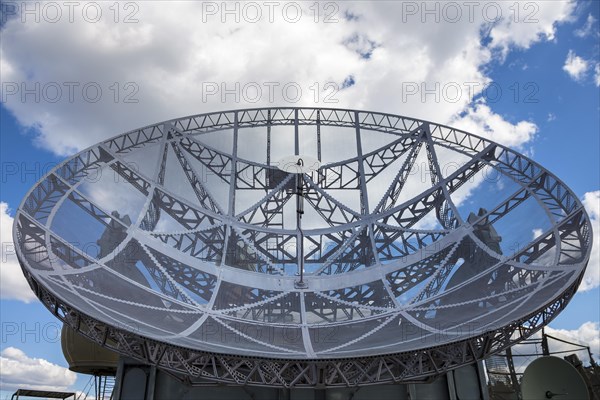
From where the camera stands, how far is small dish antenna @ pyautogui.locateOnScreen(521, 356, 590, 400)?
26.6 meters

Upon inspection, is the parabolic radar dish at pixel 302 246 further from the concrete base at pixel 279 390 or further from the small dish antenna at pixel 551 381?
the small dish antenna at pixel 551 381

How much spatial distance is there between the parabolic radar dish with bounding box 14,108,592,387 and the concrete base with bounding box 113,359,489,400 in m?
4.10

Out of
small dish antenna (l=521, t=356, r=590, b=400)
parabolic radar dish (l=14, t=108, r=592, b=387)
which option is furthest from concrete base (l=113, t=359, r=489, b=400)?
parabolic radar dish (l=14, t=108, r=592, b=387)

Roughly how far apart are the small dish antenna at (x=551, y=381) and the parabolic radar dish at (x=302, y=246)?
22.7 ft

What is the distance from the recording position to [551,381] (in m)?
27.1

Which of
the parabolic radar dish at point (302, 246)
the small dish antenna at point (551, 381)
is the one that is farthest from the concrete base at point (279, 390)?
the parabolic radar dish at point (302, 246)

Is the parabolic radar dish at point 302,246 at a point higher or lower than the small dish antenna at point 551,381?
higher

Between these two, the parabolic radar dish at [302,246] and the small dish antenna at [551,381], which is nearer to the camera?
the parabolic radar dish at [302,246]

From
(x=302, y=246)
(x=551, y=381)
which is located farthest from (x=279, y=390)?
(x=551, y=381)

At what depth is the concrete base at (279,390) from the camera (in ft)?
83.9

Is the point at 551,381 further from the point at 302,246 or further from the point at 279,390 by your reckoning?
the point at 302,246

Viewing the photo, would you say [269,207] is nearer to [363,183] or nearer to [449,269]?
[363,183]

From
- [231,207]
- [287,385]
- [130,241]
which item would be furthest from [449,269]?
[130,241]

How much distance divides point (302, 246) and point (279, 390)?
7.12 m
